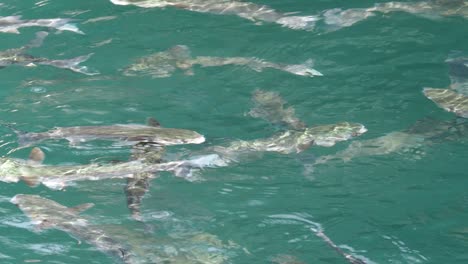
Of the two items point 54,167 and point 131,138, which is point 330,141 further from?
point 54,167

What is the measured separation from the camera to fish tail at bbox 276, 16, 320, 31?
365 inches

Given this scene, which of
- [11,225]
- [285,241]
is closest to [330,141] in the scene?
[285,241]

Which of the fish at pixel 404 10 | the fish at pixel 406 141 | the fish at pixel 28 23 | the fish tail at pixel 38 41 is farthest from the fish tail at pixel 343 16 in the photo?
the fish tail at pixel 38 41

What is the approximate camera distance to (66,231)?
278 inches

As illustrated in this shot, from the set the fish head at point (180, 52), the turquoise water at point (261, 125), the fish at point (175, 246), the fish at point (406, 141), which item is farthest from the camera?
the fish head at point (180, 52)

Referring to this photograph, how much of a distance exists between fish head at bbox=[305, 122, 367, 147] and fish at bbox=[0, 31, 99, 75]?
2.92 metres

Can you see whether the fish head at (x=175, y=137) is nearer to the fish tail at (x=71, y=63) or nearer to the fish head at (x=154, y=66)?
the fish head at (x=154, y=66)

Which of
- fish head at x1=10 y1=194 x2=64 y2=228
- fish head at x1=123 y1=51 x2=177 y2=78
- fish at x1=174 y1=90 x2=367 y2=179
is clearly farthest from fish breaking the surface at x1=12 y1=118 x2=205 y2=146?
fish head at x1=123 y1=51 x2=177 y2=78

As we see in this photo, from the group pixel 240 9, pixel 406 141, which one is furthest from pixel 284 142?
pixel 240 9

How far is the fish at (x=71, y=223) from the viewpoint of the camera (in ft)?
22.6

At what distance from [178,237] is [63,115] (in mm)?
2163

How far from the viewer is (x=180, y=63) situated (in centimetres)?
889

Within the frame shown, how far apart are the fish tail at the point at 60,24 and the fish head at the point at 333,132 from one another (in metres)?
3.40

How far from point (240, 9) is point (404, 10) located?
6.72 feet
